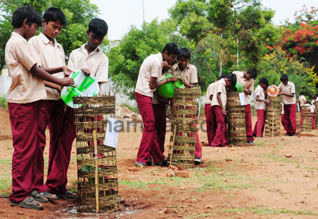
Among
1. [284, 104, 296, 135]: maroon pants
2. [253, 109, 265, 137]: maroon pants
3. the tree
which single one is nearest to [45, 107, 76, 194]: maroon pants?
[253, 109, 265, 137]: maroon pants

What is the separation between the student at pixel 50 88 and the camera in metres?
4.27

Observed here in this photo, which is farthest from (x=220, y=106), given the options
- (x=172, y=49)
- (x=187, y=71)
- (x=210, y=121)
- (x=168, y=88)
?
(x=172, y=49)

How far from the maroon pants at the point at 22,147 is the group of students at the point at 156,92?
2.64 meters

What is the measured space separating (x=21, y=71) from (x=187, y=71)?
350cm

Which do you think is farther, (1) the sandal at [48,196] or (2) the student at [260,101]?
(2) the student at [260,101]

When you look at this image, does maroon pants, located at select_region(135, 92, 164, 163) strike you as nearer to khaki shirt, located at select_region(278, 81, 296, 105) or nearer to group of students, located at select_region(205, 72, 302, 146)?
group of students, located at select_region(205, 72, 302, 146)

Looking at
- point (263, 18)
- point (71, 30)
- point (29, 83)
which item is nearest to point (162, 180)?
point (29, 83)

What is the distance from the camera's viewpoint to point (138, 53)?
18.9 metres

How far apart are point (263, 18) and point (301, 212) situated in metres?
22.1

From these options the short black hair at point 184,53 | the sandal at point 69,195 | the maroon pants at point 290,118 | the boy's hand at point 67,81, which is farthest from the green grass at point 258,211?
the maroon pants at point 290,118

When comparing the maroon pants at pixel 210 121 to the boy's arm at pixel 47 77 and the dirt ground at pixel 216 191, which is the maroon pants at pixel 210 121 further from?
the boy's arm at pixel 47 77

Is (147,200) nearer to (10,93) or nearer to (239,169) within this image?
(10,93)

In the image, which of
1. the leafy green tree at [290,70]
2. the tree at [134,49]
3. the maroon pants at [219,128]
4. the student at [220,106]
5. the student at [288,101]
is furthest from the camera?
the leafy green tree at [290,70]

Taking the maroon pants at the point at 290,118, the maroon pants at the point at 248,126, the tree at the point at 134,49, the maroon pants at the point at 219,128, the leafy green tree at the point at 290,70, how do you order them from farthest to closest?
1. the leafy green tree at the point at 290,70
2. the tree at the point at 134,49
3. the maroon pants at the point at 290,118
4. the maroon pants at the point at 248,126
5. the maroon pants at the point at 219,128
